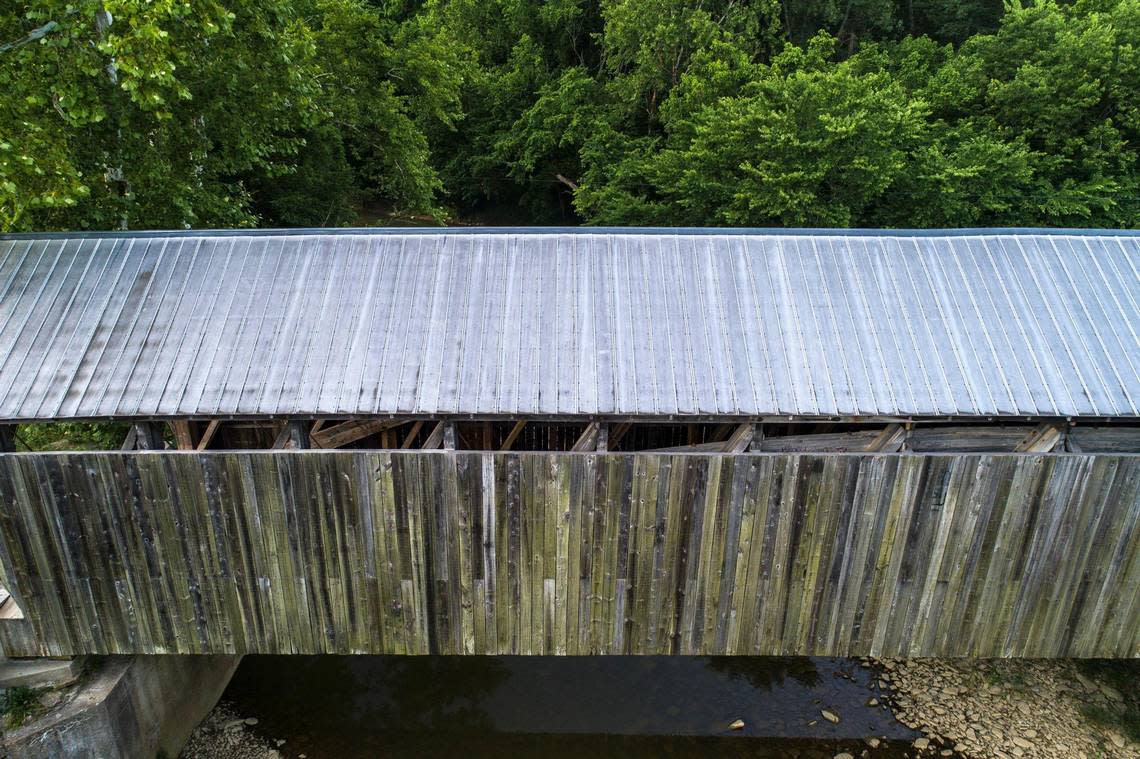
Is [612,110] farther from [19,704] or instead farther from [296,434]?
[19,704]

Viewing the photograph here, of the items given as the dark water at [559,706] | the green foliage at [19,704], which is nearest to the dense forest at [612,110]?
the green foliage at [19,704]

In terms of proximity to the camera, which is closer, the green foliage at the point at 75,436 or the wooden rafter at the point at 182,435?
the wooden rafter at the point at 182,435

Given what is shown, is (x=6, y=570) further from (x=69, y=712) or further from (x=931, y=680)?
(x=931, y=680)

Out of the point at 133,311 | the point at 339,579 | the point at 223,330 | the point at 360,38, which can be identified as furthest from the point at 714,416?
the point at 360,38

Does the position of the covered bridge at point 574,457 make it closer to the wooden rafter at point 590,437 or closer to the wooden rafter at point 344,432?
the wooden rafter at point 590,437

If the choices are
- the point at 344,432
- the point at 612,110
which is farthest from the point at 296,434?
the point at 612,110

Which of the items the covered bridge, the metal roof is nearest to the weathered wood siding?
the covered bridge
